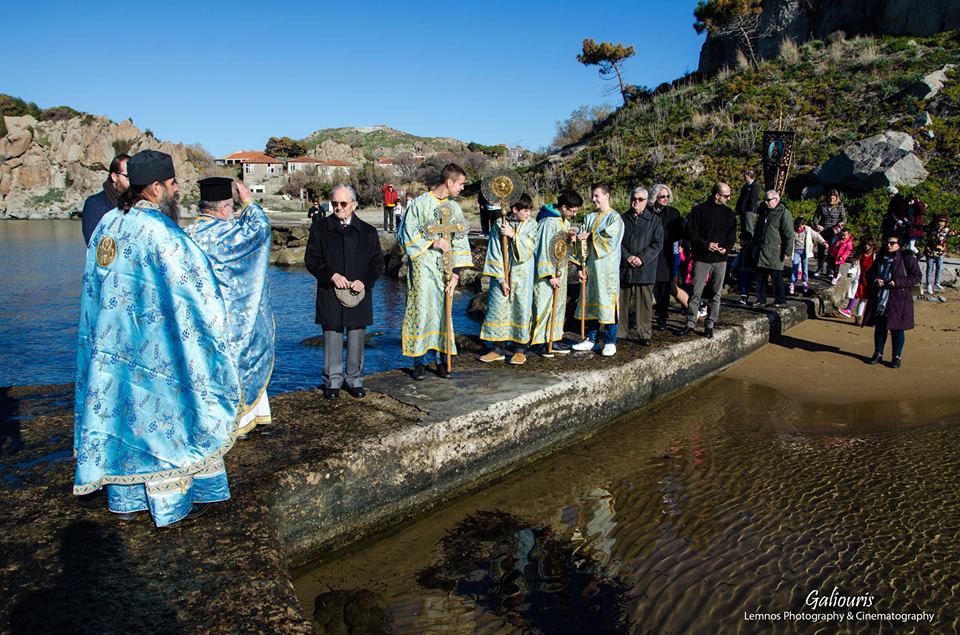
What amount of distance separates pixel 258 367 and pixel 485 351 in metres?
3.23

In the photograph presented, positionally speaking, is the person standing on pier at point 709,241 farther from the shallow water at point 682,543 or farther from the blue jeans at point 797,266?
the blue jeans at point 797,266

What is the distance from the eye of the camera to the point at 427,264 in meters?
5.89

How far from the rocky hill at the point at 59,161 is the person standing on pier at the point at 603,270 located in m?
58.3

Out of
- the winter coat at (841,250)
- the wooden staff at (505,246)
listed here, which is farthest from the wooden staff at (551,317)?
the winter coat at (841,250)

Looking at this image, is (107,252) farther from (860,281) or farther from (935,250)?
(935,250)

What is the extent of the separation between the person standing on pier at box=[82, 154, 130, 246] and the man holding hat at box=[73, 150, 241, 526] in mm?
1888

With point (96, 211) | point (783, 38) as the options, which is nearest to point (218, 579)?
point (96, 211)

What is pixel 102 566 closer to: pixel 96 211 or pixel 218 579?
pixel 218 579

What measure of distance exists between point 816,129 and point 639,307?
20.8 m

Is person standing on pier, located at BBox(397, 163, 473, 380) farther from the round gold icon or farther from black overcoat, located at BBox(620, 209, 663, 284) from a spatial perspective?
the round gold icon

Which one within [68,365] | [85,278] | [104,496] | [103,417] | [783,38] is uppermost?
[783,38]

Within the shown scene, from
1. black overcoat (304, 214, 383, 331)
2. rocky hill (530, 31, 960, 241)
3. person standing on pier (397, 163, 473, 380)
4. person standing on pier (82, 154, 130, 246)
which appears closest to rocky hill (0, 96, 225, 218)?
rocky hill (530, 31, 960, 241)

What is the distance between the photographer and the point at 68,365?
32.4 ft

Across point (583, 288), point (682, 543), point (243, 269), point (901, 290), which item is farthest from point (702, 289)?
point (243, 269)
